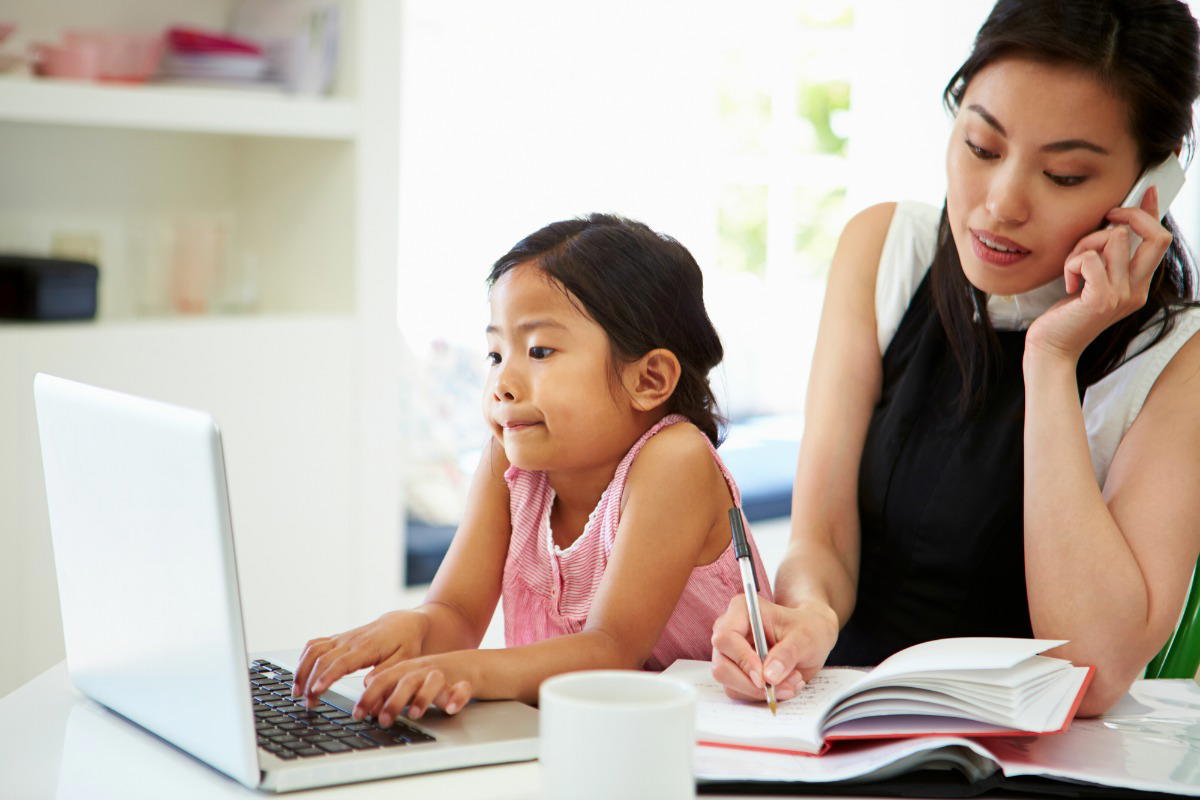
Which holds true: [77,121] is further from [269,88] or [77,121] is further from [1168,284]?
[1168,284]

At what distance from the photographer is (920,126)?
421 centimetres

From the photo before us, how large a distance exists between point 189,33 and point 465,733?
6.83 feet

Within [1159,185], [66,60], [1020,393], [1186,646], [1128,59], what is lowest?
[1186,646]

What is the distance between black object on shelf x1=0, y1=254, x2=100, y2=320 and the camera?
7.99 ft

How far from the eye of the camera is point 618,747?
2.31 ft

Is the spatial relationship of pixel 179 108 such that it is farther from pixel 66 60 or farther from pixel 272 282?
pixel 272 282

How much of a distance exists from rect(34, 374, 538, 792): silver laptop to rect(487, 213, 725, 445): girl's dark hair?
407 millimetres

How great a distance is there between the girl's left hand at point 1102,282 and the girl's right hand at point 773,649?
0.37m

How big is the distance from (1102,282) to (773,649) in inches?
20.2

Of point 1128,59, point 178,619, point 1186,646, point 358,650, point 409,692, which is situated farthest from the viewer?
point 1186,646

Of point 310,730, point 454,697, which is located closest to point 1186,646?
point 454,697

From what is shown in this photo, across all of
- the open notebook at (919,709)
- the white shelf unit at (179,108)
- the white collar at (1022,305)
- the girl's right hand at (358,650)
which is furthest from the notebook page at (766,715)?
the white shelf unit at (179,108)

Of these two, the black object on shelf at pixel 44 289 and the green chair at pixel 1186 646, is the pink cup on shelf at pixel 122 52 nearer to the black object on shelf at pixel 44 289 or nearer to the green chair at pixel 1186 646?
the black object on shelf at pixel 44 289

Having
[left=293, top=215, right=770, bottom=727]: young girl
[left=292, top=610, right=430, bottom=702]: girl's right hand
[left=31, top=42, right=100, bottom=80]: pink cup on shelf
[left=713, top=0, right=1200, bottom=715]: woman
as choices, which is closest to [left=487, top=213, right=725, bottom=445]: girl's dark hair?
[left=293, top=215, right=770, bottom=727]: young girl
